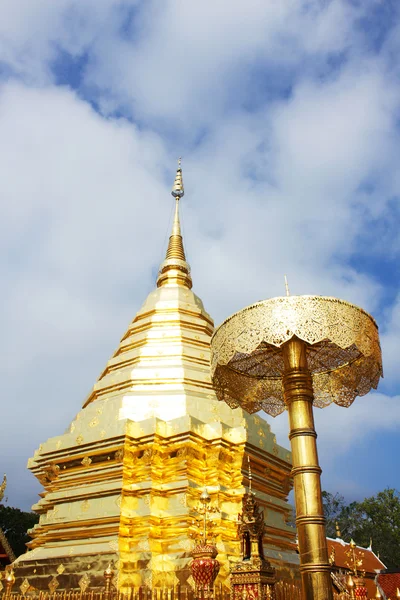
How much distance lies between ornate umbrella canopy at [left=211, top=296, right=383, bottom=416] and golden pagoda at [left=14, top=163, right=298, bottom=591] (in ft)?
8.89

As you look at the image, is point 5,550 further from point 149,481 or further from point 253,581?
point 253,581

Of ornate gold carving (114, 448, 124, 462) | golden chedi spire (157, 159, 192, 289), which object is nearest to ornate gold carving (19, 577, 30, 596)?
ornate gold carving (114, 448, 124, 462)

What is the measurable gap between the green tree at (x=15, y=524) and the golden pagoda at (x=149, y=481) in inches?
632

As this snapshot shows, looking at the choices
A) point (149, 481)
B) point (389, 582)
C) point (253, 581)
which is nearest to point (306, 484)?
point (253, 581)

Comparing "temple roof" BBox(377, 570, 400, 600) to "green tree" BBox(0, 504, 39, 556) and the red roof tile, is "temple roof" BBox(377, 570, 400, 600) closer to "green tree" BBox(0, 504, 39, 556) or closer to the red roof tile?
the red roof tile

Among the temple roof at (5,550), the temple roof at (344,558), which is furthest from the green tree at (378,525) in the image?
the temple roof at (5,550)

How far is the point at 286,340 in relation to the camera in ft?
20.2

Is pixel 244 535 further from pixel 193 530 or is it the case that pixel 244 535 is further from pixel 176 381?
pixel 176 381

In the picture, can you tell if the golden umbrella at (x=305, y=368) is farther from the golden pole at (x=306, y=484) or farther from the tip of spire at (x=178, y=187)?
the tip of spire at (x=178, y=187)

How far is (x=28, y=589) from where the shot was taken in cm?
1014

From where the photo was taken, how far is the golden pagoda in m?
9.79

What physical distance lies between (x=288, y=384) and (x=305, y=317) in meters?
0.78

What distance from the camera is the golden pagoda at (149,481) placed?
32.1 ft

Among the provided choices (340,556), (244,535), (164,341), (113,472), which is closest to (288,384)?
(244,535)
